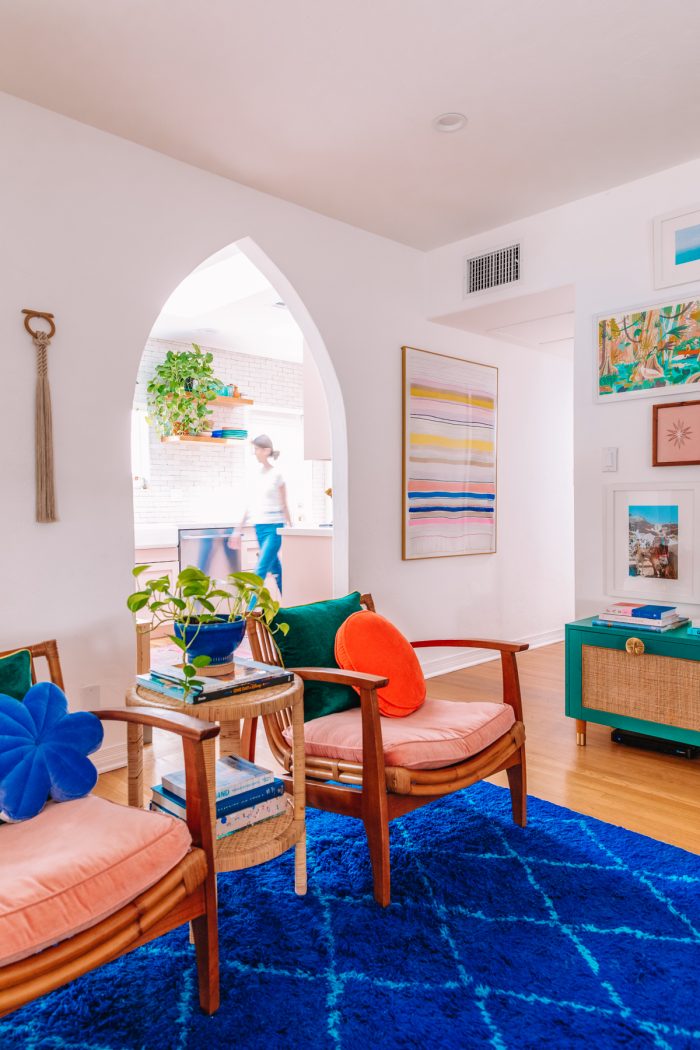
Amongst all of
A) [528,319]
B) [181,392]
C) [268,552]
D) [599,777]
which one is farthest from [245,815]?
[181,392]

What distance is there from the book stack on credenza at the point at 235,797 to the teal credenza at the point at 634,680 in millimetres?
1768

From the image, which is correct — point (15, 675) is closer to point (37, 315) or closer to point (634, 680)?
point (37, 315)

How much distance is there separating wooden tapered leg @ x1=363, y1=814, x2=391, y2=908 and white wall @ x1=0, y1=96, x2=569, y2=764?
151 cm

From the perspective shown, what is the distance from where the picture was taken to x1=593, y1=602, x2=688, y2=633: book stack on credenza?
3.12 meters

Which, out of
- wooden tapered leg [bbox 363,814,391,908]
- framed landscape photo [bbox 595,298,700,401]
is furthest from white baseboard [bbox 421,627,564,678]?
wooden tapered leg [bbox 363,814,391,908]

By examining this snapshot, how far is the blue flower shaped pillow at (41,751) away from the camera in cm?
161

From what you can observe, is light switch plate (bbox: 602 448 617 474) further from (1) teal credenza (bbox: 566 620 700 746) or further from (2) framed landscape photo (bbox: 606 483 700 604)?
(1) teal credenza (bbox: 566 620 700 746)

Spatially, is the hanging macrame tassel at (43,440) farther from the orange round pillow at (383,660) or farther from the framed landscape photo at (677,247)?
the framed landscape photo at (677,247)

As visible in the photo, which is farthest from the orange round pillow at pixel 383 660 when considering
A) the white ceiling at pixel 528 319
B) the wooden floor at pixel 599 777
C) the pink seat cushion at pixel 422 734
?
the white ceiling at pixel 528 319

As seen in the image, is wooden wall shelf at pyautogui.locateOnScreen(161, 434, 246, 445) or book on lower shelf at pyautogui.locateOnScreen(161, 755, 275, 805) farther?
wooden wall shelf at pyautogui.locateOnScreen(161, 434, 246, 445)

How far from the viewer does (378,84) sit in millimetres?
2650

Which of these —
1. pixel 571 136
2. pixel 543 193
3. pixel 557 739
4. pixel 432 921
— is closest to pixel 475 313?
pixel 543 193

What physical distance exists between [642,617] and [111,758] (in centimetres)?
238

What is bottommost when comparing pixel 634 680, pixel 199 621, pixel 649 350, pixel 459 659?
pixel 459 659
